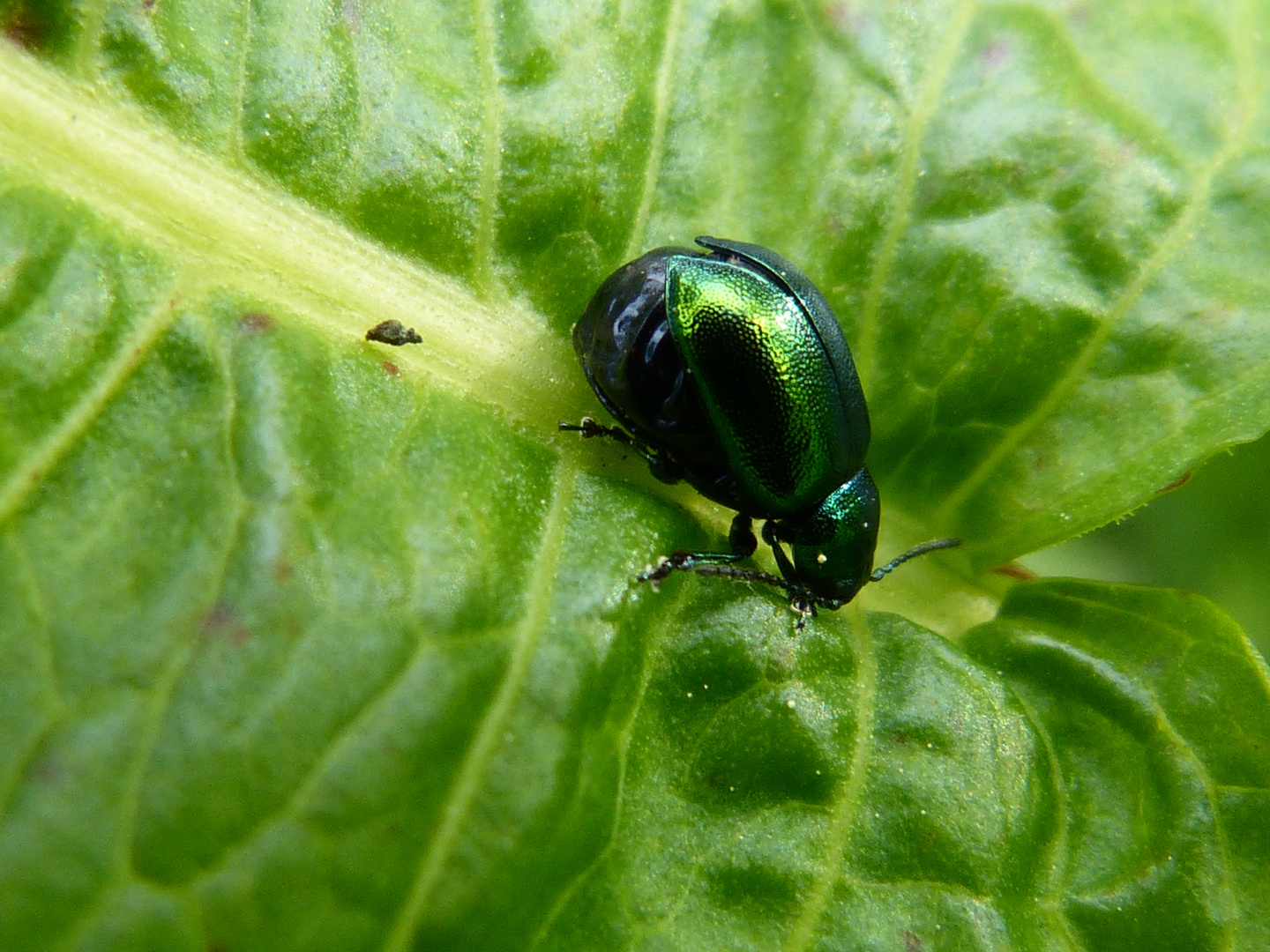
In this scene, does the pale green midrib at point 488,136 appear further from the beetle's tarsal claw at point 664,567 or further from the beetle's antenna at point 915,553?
the beetle's antenna at point 915,553

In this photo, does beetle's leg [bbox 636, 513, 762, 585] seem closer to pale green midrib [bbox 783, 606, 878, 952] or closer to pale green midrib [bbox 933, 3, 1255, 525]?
pale green midrib [bbox 783, 606, 878, 952]

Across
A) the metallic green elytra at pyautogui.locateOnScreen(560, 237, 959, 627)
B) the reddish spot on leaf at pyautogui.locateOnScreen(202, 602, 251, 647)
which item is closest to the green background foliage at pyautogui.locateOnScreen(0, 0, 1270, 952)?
the reddish spot on leaf at pyautogui.locateOnScreen(202, 602, 251, 647)

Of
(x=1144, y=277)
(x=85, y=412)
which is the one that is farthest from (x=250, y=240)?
(x=1144, y=277)

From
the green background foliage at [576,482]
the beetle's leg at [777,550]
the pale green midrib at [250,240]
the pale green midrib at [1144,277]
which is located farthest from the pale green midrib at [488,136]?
the pale green midrib at [1144,277]

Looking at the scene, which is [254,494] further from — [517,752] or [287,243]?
[517,752]

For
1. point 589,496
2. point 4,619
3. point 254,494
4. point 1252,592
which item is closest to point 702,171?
point 589,496

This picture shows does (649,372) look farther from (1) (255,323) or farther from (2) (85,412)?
(2) (85,412)
